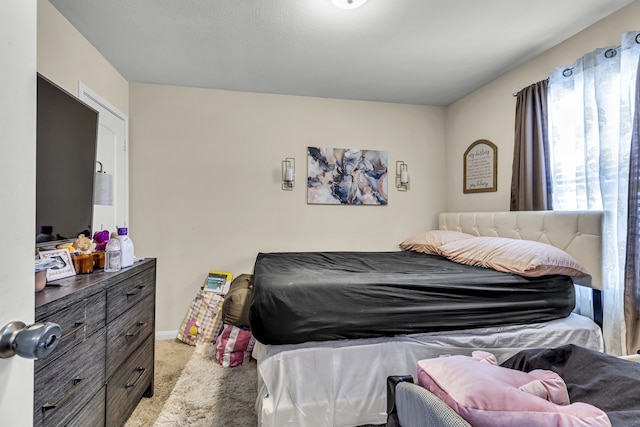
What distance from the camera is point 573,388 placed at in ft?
3.08

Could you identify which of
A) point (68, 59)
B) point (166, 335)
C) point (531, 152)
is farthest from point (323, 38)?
point (166, 335)

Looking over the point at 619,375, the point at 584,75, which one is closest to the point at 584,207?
the point at 584,75

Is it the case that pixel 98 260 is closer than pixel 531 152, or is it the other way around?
pixel 98 260

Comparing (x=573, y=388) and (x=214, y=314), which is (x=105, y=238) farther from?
(x=573, y=388)

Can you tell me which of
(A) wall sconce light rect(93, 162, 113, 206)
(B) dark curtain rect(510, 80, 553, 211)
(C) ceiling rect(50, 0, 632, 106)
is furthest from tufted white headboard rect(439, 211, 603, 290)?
(A) wall sconce light rect(93, 162, 113, 206)

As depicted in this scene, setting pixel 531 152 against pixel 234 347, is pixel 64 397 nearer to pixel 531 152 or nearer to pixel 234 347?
pixel 234 347

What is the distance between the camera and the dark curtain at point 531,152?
7.38ft

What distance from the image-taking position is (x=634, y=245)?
166cm

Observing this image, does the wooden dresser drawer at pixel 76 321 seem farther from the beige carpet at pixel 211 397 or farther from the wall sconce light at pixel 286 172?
the wall sconce light at pixel 286 172

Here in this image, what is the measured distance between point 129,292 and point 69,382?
1.64ft

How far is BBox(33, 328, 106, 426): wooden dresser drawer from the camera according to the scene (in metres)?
0.92

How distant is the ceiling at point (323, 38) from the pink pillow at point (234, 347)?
227 cm

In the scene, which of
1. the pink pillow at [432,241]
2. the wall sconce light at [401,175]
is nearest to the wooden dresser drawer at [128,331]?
the pink pillow at [432,241]

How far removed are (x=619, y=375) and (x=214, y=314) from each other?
2720 mm
